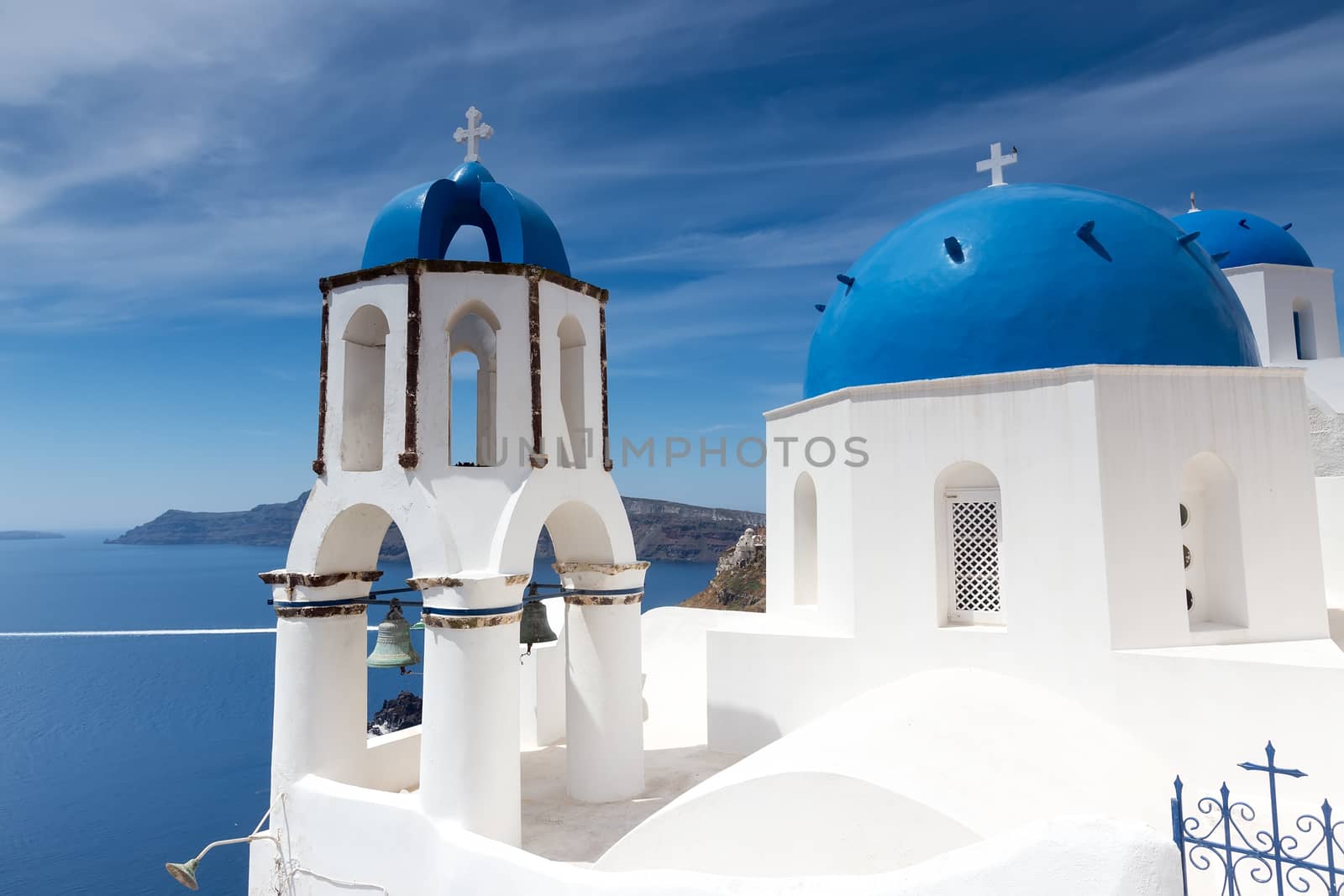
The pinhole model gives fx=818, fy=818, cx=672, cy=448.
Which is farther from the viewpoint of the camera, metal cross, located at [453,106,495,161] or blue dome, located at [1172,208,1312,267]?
blue dome, located at [1172,208,1312,267]

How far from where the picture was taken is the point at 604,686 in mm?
7312

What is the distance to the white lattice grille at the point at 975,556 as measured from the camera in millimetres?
7508

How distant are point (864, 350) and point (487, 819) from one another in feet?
18.0

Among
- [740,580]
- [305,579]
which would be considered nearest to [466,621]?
[305,579]

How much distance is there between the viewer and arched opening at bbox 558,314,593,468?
7.25 m

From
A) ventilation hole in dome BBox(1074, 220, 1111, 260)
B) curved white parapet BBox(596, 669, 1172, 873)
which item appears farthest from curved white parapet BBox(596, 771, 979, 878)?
ventilation hole in dome BBox(1074, 220, 1111, 260)

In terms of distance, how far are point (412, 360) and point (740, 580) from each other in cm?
2859

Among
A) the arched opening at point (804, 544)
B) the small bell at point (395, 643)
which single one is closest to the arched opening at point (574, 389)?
the small bell at point (395, 643)

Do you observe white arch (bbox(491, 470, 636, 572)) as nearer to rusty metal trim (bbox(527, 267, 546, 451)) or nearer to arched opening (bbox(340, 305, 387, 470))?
rusty metal trim (bbox(527, 267, 546, 451))

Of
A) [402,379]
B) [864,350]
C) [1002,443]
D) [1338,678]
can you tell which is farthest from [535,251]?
[1338,678]

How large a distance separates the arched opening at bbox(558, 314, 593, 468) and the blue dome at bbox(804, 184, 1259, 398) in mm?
2849

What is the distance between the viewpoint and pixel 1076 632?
6738mm

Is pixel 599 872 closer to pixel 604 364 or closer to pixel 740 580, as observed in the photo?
pixel 604 364

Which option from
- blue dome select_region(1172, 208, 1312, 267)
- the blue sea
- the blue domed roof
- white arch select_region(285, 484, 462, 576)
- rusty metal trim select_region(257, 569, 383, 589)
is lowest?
the blue sea
